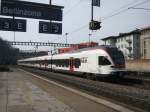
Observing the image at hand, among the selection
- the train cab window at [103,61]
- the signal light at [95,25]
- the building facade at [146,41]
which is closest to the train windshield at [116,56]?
the train cab window at [103,61]

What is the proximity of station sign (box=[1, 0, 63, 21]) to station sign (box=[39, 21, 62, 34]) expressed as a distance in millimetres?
2723

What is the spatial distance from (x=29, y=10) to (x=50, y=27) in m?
3.78

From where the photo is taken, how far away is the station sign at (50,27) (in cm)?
3622

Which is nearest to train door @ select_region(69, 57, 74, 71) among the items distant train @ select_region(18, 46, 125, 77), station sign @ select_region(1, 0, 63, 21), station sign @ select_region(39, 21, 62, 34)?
distant train @ select_region(18, 46, 125, 77)

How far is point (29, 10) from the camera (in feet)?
107

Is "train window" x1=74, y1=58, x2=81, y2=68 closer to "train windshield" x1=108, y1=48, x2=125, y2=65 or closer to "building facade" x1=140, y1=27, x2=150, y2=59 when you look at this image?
"train windshield" x1=108, y1=48, x2=125, y2=65

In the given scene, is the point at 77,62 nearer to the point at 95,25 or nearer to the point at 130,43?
the point at 95,25

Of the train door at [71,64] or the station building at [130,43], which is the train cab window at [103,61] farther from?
the station building at [130,43]

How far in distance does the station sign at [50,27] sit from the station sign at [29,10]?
2.72 meters

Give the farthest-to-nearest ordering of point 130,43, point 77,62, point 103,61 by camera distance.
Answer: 1. point 130,43
2. point 77,62
3. point 103,61

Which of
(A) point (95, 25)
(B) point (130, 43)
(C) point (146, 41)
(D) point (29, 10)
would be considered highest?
(B) point (130, 43)

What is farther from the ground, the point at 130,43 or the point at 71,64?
the point at 130,43

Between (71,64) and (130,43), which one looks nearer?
(71,64)

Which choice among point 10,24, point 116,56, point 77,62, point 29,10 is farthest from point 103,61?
point 10,24
